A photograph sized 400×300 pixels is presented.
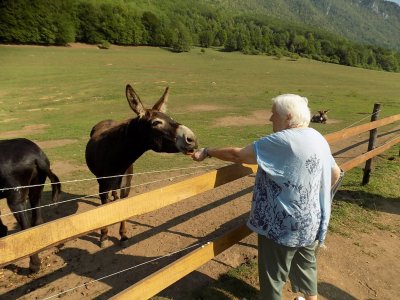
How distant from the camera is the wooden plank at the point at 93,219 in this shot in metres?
2.14

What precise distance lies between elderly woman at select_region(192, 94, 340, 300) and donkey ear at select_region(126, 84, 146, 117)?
176 cm

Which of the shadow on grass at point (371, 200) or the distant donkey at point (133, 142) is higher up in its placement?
the distant donkey at point (133, 142)

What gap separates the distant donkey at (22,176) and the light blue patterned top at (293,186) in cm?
316

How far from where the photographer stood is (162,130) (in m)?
4.87

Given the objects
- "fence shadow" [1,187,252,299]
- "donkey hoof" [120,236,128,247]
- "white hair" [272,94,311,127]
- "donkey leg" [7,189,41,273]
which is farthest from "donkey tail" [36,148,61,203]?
"white hair" [272,94,311,127]

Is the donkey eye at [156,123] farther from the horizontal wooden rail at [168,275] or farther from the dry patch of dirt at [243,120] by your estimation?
the dry patch of dirt at [243,120]

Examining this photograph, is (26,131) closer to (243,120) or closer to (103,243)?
(243,120)

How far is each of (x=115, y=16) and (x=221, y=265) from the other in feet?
282

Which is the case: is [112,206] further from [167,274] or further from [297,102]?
[297,102]

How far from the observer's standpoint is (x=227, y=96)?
28.3m

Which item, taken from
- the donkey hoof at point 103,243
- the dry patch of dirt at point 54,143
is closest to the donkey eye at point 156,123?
the donkey hoof at point 103,243

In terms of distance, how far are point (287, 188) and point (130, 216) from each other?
1.40 metres

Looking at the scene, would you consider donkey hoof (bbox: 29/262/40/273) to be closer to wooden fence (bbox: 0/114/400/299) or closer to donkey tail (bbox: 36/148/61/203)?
donkey tail (bbox: 36/148/61/203)

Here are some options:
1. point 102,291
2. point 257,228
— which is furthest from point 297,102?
point 102,291
